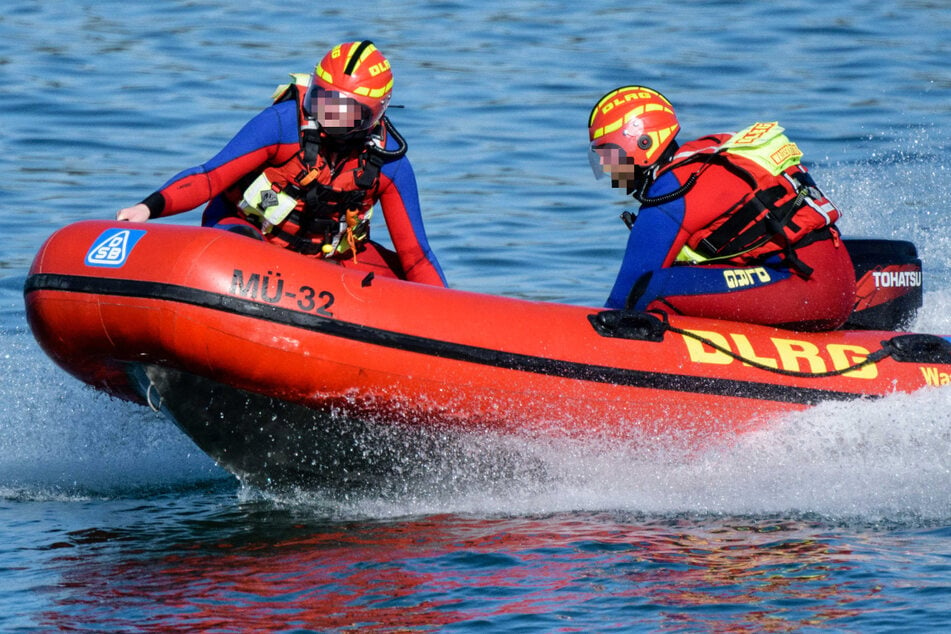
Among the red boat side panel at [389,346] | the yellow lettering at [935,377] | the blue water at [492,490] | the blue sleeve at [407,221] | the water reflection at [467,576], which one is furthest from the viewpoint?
the blue sleeve at [407,221]

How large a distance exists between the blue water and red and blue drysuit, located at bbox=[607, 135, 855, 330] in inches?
16.5

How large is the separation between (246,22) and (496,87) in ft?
11.3

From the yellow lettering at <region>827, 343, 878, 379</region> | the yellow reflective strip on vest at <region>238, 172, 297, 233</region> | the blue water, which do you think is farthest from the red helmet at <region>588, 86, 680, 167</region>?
the yellow reflective strip on vest at <region>238, 172, 297, 233</region>

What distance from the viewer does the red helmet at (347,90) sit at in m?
5.43

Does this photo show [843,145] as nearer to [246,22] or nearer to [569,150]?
[569,150]

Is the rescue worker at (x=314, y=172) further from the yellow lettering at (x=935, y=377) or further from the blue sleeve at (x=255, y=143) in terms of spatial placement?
the yellow lettering at (x=935, y=377)

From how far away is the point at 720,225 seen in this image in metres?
5.39

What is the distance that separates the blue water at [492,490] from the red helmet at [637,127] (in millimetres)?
1077

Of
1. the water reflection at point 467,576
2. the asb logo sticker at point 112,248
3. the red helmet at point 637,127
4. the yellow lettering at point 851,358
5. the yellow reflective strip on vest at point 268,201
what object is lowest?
the water reflection at point 467,576

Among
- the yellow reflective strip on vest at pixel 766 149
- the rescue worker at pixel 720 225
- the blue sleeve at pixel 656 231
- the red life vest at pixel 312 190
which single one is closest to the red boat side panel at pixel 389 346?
the rescue worker at pixel 720 225

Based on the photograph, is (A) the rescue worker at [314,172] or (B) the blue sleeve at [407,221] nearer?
(A) the rescue worker at [314,172]

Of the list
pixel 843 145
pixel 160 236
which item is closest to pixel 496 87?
pixel 843 145

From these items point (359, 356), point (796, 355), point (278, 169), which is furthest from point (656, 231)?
point (278, 169)

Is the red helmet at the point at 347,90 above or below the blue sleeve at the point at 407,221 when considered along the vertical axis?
above
